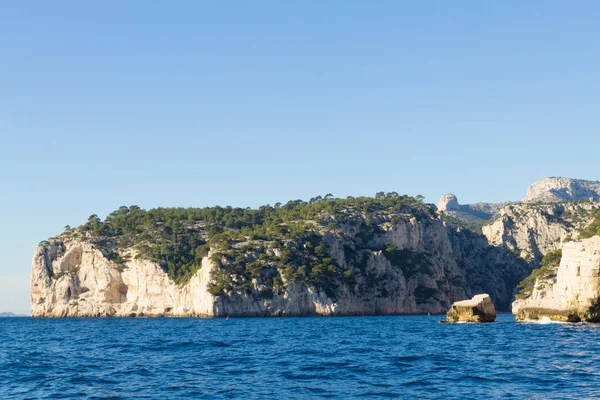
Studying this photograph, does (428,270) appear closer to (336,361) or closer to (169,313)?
(169,313)

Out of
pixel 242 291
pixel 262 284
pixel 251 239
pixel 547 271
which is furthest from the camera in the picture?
pixel 251 239

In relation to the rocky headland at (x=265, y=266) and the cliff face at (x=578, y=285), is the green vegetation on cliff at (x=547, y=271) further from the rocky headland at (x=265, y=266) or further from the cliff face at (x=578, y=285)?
the cliff face at (x=578, y=285)

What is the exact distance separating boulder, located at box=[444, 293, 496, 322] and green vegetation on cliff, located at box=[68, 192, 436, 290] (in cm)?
5839

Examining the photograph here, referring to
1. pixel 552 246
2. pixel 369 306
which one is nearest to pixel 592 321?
pixel 369 306

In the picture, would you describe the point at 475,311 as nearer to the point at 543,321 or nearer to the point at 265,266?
the point at 543,321

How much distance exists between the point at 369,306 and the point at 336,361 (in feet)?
396

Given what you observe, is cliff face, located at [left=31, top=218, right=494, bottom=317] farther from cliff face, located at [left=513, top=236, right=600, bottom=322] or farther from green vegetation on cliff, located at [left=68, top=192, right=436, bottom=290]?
cliff face, located at [left=513, top=236, right=600, bottom=322]

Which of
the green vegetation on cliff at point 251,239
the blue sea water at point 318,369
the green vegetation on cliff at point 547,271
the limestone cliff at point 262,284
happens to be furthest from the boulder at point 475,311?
the green vegetation on cliff at point 251,239

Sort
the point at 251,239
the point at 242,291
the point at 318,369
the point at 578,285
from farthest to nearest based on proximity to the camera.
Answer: the point at 251,239
the point at 242,291
the point at 578,285
the point at 318,369

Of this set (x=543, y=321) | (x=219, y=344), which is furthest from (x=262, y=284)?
(x=219, y=344)

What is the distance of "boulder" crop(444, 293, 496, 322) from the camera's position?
90188mm

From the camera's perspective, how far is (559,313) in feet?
251

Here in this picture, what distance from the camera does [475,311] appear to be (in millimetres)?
90125

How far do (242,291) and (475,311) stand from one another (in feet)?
208
